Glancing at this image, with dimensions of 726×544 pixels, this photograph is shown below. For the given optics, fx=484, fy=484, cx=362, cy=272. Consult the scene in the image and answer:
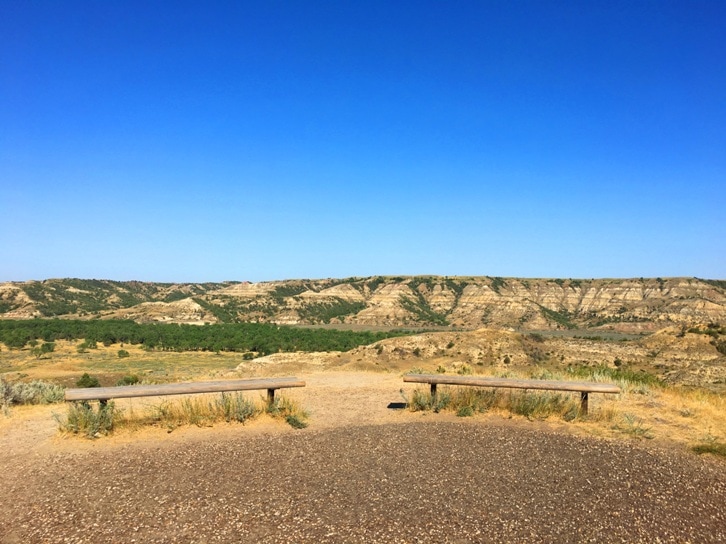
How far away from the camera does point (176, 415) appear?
9000 millimetres

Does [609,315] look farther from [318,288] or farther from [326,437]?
[326,437]

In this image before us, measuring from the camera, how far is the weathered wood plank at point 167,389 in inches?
328

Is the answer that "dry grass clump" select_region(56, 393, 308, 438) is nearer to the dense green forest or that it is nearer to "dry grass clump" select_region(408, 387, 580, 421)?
"dry grass clump" select_region(408, 387, 580, 421)

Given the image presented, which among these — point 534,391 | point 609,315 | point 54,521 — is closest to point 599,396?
point 534,391

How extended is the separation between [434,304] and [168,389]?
96132 mm

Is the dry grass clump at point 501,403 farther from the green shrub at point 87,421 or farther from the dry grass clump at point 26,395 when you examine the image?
the dry grass clump at point 26,395

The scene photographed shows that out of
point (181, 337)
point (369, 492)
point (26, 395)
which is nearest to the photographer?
point (369, 492)

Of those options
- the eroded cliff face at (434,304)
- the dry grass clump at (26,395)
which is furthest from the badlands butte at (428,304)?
the dry grass clump at (26,395)

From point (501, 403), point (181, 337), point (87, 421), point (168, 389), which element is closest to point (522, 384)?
point (501, 403)

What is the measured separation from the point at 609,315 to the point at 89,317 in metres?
92.6

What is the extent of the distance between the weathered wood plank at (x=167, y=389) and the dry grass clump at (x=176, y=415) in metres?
0.25

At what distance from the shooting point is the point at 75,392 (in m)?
8.39

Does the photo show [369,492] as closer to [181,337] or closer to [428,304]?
[181,337]

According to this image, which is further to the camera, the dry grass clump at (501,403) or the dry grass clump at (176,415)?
the dry grass clump at (501,403)
